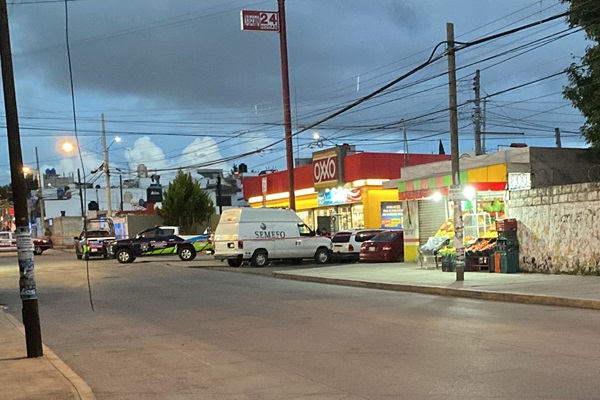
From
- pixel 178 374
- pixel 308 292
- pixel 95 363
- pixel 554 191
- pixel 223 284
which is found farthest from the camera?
pixel 223 284

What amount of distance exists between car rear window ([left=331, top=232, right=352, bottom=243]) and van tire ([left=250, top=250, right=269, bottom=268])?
356 centimetres

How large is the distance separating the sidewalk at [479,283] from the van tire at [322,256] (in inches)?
241

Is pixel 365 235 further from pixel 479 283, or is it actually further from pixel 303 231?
pixel 479 283

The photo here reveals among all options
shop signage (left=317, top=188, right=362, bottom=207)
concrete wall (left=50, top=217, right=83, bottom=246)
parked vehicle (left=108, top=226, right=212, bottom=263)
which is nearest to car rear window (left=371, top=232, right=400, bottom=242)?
shop signage (left=317, top=188, right=362, bottom=207)

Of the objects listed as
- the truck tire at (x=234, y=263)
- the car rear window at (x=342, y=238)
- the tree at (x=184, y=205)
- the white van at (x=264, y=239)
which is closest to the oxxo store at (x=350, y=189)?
the white van at (x=264, y=239)

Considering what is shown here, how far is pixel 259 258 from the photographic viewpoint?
28766 mm

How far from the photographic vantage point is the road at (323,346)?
282 inches

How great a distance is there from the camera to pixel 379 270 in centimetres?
2297

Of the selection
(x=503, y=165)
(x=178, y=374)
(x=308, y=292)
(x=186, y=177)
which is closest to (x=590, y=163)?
(x=503, y=165)

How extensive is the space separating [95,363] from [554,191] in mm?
14514

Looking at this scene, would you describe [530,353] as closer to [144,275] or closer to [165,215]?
[144,275]

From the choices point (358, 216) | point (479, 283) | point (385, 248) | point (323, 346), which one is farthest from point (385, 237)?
point (323, 346)

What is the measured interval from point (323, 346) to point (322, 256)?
67.0 feet

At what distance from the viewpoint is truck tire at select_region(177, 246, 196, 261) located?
3459 cm
